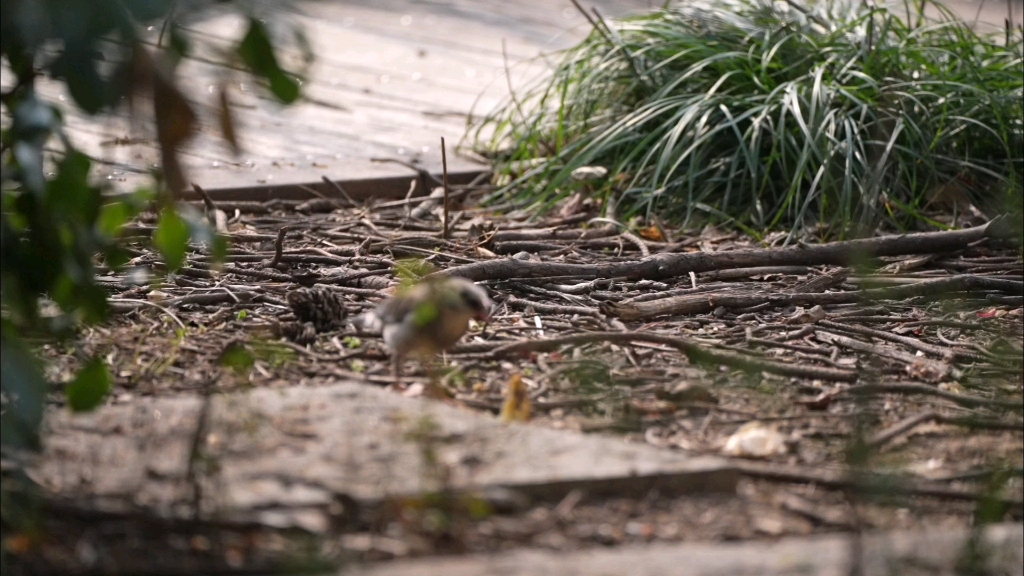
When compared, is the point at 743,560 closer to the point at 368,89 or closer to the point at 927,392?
the point at 927,392

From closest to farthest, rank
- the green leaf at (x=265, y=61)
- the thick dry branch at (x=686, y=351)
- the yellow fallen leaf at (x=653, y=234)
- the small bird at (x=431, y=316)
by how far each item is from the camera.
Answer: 1. the green leaf at (x=265, y=61)
2. the small bird at (x=431, y=316)
3. the thick dry branch at (x=686, y=351)
4. the yellow fallen leaf at (x=653, y=234)

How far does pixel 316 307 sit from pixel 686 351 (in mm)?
946

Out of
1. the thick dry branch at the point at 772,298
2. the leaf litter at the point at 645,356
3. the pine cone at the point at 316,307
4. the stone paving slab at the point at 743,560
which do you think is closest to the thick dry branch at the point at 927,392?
the leaf litter at the point at 645,356

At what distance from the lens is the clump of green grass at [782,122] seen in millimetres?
4328

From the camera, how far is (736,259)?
375cm

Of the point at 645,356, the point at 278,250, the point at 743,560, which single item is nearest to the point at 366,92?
the point at 278,250

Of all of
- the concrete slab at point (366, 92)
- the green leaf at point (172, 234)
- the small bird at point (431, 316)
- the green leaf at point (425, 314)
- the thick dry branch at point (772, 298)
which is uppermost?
the green leaf at point (172, 234)

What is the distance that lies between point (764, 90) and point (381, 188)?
5.11 ft

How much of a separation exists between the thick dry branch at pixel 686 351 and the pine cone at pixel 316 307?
0.45 m

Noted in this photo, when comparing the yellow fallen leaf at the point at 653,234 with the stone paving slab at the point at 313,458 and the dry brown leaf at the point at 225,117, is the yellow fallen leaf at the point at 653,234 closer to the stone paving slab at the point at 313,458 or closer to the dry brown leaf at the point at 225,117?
the stone paving slab at the point at 313,458

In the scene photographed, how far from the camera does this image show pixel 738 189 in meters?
4.53

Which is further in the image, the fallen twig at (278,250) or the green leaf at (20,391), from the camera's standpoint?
the fallen twig at (278,250)

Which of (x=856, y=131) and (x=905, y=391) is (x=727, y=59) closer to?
(x=856, y=131)

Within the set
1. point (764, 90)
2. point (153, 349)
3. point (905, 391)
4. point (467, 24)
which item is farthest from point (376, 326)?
point (467, 24)
